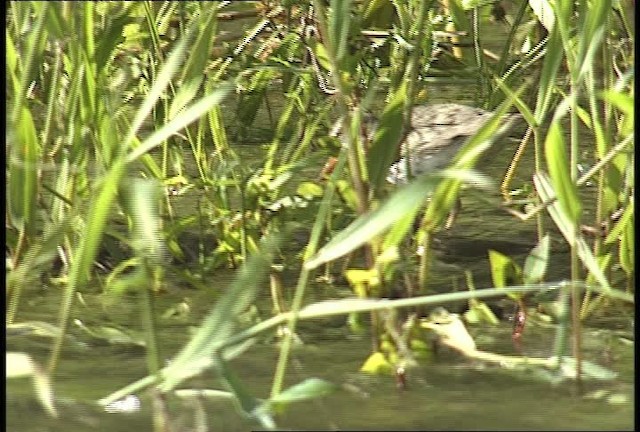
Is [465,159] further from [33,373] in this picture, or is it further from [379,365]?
[33,373]

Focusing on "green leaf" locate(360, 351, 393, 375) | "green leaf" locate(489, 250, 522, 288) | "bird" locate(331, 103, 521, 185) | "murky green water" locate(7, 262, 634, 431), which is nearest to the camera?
"murky green water" locate(7, 262, 634, 431)

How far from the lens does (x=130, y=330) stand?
185 cm

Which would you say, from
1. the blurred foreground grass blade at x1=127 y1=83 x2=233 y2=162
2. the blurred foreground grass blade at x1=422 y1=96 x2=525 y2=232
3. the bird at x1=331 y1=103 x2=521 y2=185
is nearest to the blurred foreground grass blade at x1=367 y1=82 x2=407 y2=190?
the blurred foreground grass blade at x1=422 y1=96 x2=525 y2=232

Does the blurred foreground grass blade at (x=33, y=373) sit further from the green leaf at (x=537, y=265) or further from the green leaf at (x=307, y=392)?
the green leaf at (x=537, y=265)

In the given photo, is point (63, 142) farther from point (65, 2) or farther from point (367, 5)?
point (367, 5)

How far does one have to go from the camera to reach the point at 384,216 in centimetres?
139

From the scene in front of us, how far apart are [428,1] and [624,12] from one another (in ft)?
1.37

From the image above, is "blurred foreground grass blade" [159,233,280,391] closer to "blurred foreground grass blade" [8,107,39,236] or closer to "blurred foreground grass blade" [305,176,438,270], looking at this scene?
"blurred foreground grass blade" [305,176,438,270]

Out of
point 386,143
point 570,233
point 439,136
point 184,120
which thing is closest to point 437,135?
point 439,136

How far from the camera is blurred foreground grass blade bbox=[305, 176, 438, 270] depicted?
139cm

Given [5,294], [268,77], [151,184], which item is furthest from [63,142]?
[268,77]

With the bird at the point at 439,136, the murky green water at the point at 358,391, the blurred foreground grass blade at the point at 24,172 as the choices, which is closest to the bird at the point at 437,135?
the bird at the point at 439,136

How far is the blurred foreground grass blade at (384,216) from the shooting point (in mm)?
1388

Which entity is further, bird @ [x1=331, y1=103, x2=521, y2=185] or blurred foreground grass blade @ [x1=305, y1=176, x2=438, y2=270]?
bird @ [x1=331, y1=103, x2=521, y2=185]
